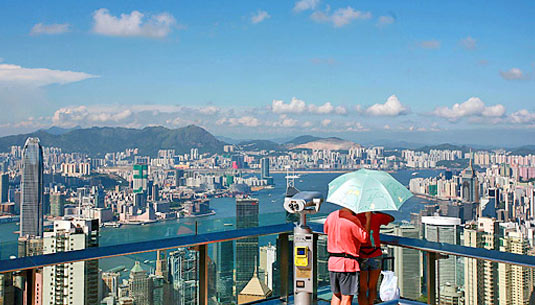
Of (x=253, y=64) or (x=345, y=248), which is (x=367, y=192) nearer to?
(x=345, y=248)

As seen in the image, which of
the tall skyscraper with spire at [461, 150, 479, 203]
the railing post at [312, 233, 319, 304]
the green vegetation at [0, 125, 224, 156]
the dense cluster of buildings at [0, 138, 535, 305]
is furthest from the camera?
the green vegetation at [0, 125, 224, 156]

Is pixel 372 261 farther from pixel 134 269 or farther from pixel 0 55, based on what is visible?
pixel 0 55

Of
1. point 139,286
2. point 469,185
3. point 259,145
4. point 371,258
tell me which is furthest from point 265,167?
point 139,286

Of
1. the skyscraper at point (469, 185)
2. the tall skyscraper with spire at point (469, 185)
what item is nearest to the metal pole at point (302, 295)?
the tall skyscraper with spire at point (469, 185)

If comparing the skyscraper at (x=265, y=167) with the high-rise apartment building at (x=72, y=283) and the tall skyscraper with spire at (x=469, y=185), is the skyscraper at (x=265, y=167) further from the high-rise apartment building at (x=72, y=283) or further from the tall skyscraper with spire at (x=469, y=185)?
the high-rise apartment building at (x=72, y=283)

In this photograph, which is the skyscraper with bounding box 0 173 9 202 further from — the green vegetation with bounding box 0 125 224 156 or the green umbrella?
the green umbrella

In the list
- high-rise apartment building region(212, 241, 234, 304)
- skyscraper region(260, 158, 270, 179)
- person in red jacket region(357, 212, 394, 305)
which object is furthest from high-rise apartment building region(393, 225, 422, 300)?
skyscraper region(260, 158, 270, 179)

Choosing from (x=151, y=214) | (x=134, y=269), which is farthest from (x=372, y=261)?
(x=151, y=214)
